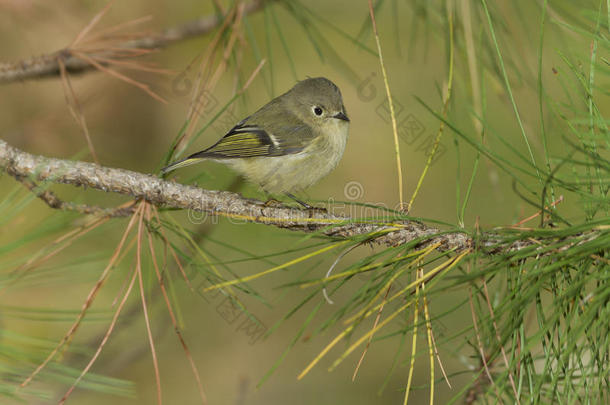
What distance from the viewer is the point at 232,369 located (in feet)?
9.87

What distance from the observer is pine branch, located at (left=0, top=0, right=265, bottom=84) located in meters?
1.40

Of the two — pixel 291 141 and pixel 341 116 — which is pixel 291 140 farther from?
pixel 341 116

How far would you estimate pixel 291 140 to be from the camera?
197cm

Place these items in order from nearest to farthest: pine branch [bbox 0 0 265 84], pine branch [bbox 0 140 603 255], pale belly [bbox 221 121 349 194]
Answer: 1. pine branch [bbox 0 140 603 255]
2. pine branch [bbox 0 0 265 84]
3. pale belly [bbox 221 121 349 194]

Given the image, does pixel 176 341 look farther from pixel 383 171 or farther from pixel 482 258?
pixel 482 258

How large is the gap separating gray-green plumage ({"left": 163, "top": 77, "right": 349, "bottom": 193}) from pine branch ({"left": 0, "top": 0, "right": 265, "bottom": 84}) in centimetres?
34

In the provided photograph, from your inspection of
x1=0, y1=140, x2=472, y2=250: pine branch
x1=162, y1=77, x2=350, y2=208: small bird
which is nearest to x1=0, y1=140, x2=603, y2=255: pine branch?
x1=0, y1=140, x2=472, y2=250: pine branch

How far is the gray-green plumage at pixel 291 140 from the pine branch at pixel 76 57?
0.34 metres

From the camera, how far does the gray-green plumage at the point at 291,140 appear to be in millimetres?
1835

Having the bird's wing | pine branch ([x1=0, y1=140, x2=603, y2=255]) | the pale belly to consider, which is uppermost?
the bird's wing

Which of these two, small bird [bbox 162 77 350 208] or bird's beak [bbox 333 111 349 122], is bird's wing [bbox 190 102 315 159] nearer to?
small bird [bbox 162 77 350 208]

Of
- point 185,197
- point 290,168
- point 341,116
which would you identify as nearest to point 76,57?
point 185,197

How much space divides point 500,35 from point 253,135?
2.91 ft

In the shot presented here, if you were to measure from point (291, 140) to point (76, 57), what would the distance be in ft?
2.57
